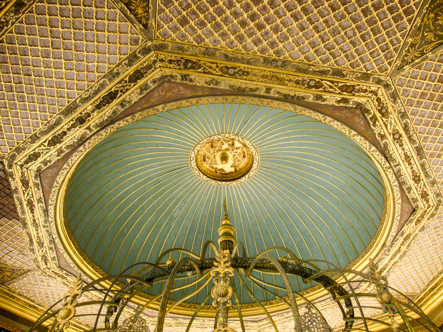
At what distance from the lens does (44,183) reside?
498 centimetres

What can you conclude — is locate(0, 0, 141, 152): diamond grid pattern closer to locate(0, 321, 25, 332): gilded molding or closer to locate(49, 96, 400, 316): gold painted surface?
locate(49, 96, 400, 316): gold painted surface

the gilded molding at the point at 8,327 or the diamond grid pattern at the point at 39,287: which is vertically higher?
the diamond grid pattern at the point at 39,287

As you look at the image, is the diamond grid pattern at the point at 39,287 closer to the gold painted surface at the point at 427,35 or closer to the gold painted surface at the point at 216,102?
the gold painted surface at the point at 216,102

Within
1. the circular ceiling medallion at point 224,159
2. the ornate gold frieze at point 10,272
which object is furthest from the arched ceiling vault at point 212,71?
the circular ceiling medallion at point 224,159

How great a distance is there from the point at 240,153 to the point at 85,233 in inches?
131

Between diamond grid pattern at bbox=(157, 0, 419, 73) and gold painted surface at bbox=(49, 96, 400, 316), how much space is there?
767mm

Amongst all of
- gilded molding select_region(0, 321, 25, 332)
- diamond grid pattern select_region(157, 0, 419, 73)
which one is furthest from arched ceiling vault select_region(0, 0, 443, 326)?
gilded molding select_region(0, 321, 25, 332)

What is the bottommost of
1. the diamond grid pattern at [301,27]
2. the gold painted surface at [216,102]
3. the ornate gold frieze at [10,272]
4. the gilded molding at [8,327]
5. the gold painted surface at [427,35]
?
the gilded molding at [8,327]

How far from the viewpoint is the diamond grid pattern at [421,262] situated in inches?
208

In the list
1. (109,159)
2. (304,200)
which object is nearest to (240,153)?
(304,200)

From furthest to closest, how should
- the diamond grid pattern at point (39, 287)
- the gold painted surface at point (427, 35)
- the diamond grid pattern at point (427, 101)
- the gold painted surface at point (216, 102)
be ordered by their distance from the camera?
the diamond grid pattern at point (39, 287) < the gold painted surface at point (216, 102) < the diamond grid pattern at point (427, 101) < the gold painted surface at point (427, 35)

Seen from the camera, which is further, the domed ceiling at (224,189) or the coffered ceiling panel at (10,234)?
the domed ceiling at (224,189)

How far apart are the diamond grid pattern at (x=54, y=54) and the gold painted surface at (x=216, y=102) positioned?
2.38 feet

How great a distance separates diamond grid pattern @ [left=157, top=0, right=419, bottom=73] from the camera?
3.71m
